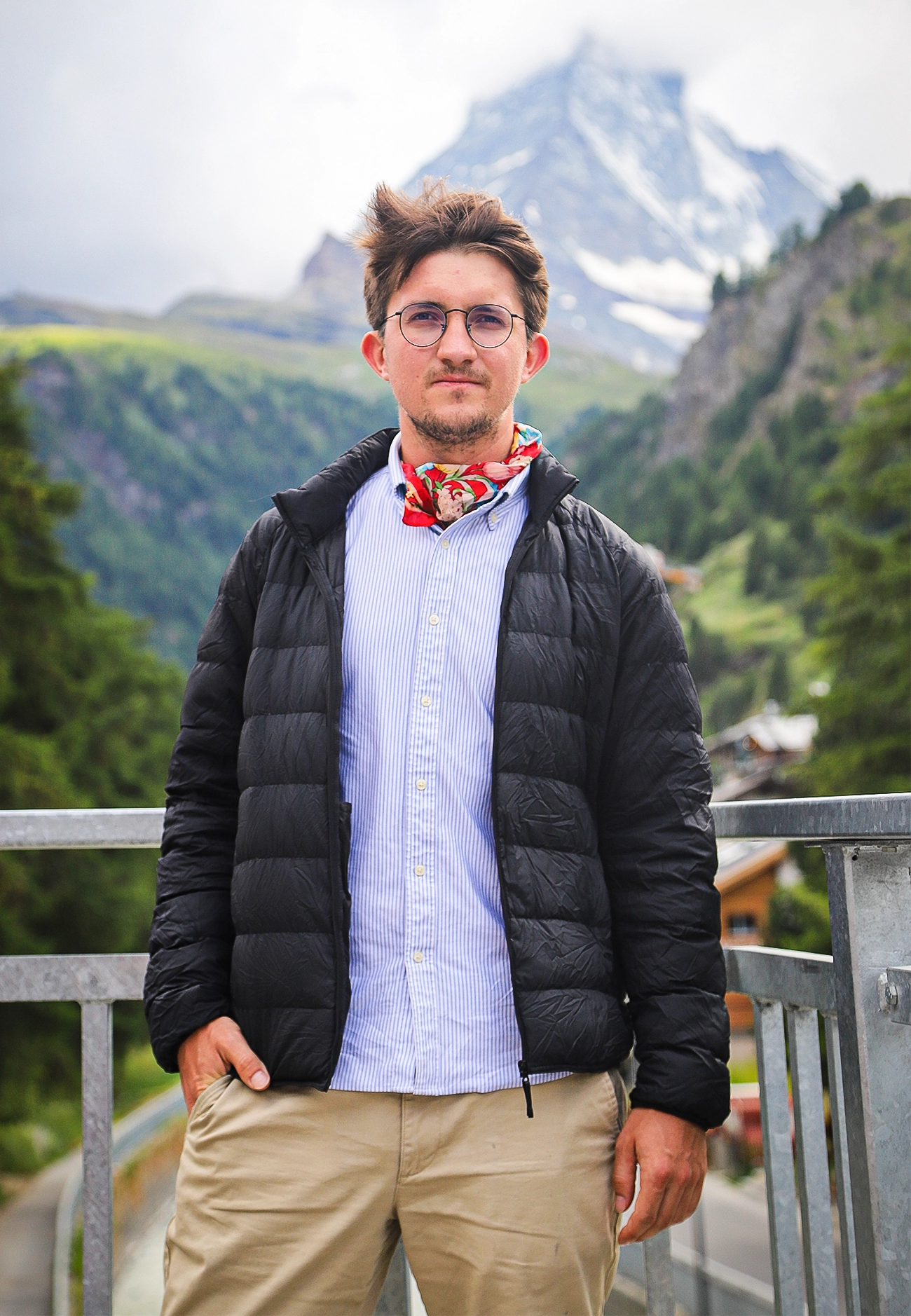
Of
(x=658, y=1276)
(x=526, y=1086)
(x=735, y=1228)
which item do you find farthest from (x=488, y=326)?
(x=735, y=1228)

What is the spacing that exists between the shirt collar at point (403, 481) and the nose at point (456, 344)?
7.4 inches

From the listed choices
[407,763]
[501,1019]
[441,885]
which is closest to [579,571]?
[407,763]

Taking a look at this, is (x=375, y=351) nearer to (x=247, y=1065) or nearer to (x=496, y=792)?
(x=496, y=792)

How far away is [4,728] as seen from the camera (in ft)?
57.3

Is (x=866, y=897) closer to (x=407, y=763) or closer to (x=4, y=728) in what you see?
(x=407, y=763)

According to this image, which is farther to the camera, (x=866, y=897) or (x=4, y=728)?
(x=4, y=728)

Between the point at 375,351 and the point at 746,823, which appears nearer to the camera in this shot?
the point at 746,823

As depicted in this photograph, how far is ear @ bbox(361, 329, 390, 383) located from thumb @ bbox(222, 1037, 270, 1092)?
1139 mm

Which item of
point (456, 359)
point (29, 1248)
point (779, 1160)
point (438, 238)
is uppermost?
point (438, 238)

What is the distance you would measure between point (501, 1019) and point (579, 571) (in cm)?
69

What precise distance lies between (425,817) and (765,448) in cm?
→ 10064

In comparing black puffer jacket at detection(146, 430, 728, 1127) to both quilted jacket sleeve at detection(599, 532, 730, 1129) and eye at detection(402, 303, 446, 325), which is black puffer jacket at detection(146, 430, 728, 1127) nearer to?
quilted jacket sleeve at detection(599, 532, 730, 1129)

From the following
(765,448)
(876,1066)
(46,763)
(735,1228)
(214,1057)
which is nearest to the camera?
(876,1066)

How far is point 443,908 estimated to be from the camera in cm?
186
